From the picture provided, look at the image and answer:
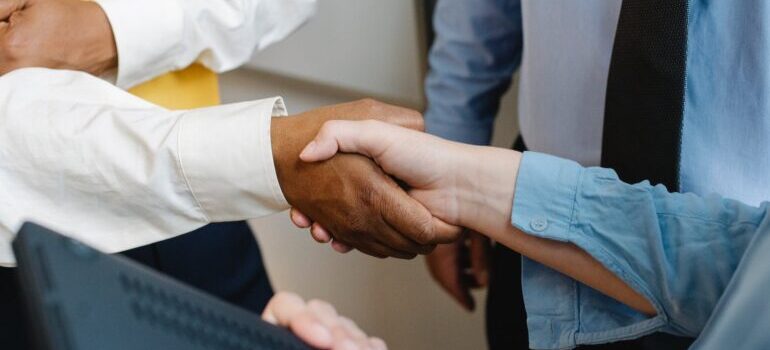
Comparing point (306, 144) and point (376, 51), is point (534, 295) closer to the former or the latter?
point (306, 144)

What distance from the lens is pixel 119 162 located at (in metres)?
0.71

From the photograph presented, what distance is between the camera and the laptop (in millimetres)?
262

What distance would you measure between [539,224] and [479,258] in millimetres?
454

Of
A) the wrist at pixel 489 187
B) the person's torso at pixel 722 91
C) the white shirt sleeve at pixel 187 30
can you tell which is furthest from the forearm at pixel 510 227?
the white shirt sleeve at pixel 187 30

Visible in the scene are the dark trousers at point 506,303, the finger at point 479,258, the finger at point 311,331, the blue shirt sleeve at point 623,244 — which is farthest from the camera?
the finger at point 479,258

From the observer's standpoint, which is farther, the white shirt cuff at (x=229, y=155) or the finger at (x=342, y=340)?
the white shirt cuff at (x=229, y=155)

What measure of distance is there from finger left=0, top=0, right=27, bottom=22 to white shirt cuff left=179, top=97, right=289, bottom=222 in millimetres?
197

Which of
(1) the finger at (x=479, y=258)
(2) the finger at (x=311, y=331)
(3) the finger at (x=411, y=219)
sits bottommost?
(1) the finger at (x=479, y=258)

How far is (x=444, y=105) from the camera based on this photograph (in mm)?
1108

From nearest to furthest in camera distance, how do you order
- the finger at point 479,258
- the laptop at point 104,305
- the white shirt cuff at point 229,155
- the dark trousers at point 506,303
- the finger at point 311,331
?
the laptop at point 104,305, the finger at point 311,331, the white shirt cuff at point 229,155, the dark trousers at point 506,303, the finger at point 479,258

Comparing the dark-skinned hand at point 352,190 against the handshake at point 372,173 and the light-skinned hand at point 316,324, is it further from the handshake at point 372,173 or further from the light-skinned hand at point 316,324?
the light-skinned hand at point 316,324

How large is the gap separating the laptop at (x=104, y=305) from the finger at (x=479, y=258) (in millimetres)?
802

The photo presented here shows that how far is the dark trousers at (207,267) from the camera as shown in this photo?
31.5 inches

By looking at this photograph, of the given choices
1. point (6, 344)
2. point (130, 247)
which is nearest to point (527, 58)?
point (130, 247)
